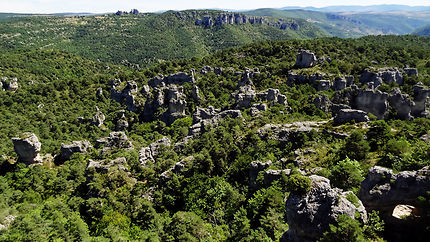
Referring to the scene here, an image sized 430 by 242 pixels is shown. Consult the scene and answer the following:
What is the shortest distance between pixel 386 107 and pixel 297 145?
36005 mm

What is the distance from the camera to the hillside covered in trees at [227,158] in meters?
19.6

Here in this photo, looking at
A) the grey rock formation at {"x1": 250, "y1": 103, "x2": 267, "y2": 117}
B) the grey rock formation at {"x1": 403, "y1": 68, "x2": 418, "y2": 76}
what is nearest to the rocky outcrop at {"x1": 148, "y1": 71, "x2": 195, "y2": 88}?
the grey rock formation at {"x1": 250, "y1": 103, "x2": 267, "y2": 117}

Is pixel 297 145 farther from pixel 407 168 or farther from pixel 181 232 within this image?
pixel 181 232

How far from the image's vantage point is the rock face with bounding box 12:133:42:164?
5228 centimetres

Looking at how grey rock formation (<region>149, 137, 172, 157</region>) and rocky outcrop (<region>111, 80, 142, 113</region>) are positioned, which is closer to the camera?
grey rock formation (<region>149, 137, 172, 157</region>)

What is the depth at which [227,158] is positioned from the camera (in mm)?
51594

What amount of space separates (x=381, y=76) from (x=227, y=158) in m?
72.3

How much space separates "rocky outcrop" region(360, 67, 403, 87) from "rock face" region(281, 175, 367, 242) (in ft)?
273

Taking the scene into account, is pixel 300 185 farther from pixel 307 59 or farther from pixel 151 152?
pixel 307 59

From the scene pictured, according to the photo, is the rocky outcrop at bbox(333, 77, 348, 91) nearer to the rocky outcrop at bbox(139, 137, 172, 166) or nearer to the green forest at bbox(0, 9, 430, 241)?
the green forest at bbox(0, 9, 430, 241)

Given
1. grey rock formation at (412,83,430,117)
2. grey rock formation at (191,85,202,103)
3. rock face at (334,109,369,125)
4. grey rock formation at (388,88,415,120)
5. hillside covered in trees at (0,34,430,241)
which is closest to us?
hillside covered in trees at (0,34,430,241)

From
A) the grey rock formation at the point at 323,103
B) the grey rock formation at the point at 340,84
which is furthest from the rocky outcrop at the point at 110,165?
the grey rock formation at the point at 340,84

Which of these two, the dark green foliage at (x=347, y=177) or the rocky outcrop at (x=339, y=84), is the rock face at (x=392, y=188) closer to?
the dark green foliage at (x=347, y=177)

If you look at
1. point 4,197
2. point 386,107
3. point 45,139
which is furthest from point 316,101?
point 45,139
